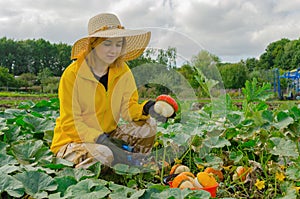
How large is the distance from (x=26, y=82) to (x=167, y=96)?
21370mm

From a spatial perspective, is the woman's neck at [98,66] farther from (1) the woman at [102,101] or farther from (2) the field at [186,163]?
(2) the field at [186,163]

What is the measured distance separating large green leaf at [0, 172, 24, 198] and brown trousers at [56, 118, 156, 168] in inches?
18.9

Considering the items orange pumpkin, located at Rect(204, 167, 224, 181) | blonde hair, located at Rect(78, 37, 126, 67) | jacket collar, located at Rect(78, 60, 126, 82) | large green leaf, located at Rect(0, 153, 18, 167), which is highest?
blonde hair, located at Rect(78, 37, 126, 67)

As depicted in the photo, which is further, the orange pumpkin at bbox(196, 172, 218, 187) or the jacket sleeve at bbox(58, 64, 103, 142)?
the jacket sleeve at bbox(58, 64, 103, 142)

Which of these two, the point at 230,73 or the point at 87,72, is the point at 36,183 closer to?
the point at 87,72

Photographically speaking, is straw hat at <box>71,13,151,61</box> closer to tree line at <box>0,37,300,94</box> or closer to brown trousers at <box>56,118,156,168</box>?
tree line at <box>0,37,300,94</box>

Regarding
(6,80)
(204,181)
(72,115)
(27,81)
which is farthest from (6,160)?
(27,81)

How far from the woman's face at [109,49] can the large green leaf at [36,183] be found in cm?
85

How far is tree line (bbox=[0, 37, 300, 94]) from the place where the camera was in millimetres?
2117

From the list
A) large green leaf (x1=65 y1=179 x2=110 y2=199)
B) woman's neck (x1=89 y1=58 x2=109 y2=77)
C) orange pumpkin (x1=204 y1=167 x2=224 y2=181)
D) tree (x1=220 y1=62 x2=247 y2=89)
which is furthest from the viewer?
tree (x1=220 y1=62 x2=247 y2=89)

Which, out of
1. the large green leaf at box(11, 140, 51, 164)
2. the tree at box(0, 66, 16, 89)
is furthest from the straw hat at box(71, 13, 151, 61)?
the tree at box(0, 66, 16, 89)

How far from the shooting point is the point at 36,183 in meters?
1.45

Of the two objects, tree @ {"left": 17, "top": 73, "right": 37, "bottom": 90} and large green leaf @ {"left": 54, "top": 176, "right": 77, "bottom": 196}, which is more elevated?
tree @ {"left": 17, "top": 73, "right": 37, "bottom": 90}

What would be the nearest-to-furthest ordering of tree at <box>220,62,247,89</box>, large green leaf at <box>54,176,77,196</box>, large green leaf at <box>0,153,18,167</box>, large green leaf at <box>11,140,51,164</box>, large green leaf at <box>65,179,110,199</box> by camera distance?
large green leaf at <box>65,179,110,199</box>, large green leaf at <box>54,176,77,196</box>, large green leaf at <box>0,153,18,167</box>, large green leaf at <box>11,140,51,164</box>, tree at <box>220,62,247,89</box>
